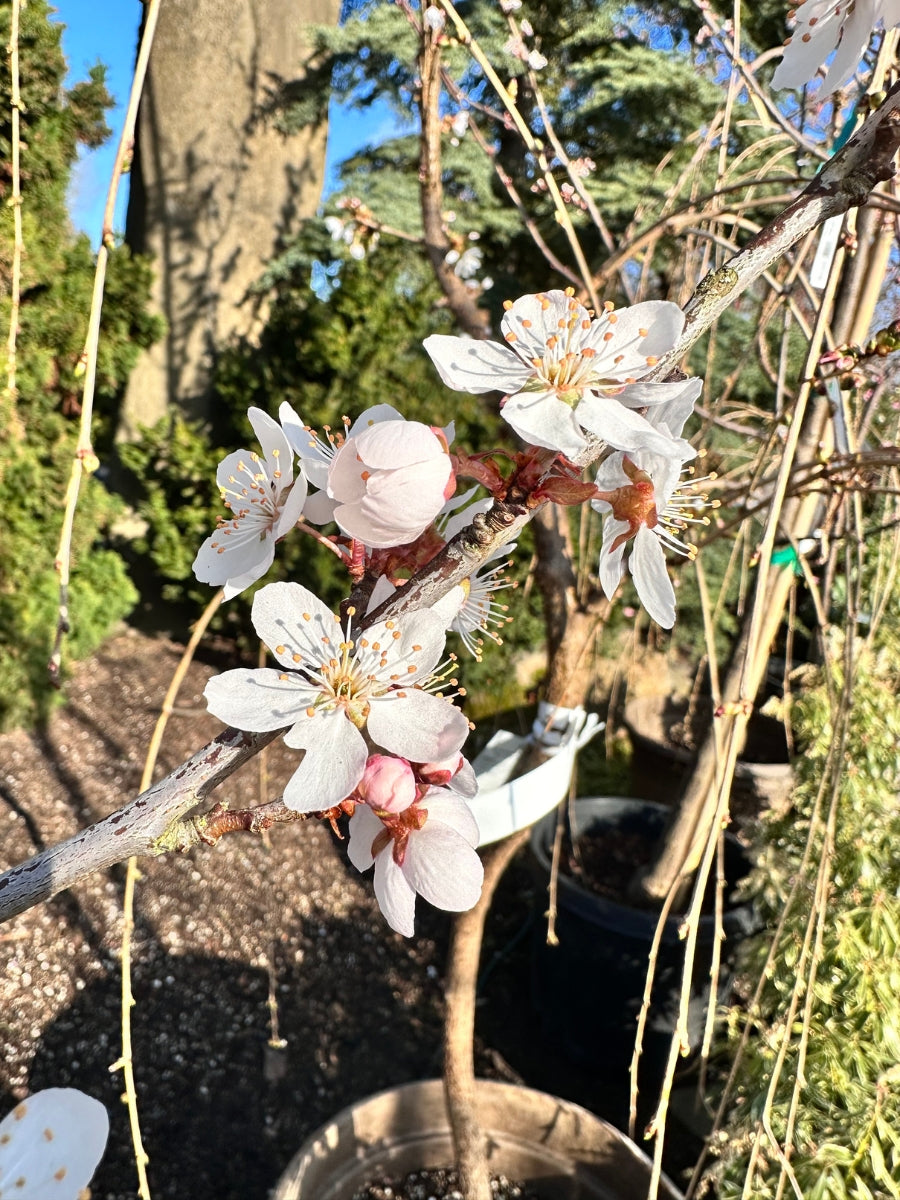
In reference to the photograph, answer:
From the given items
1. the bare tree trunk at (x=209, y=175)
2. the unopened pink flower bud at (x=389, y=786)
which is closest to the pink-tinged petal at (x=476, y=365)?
the unopened pink flower bud at (x=389, y=786)

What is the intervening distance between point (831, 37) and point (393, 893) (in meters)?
0.66

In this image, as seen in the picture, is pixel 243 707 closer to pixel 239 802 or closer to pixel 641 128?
pixel 239 802

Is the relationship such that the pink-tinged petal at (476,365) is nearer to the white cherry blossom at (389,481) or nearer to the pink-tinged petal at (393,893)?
the white cherry blossom at (389,481)

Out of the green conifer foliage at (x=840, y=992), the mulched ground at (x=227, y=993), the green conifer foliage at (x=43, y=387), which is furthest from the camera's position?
the green conifer foliage at (x=43, y=387)

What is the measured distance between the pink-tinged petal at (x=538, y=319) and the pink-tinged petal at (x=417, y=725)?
214mm

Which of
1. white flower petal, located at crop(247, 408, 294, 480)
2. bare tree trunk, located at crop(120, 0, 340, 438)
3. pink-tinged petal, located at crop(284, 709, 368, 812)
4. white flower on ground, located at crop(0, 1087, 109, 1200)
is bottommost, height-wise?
white flower on ground, located at crop(0, 1087, 109, 1200)

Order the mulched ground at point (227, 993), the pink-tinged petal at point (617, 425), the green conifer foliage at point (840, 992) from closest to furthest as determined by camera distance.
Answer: the pink-tinged petal at point (617, 425), the green conifer foliage at point (840, 992), the mulched ground at point (227, 993)

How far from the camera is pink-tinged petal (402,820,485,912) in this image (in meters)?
0.45

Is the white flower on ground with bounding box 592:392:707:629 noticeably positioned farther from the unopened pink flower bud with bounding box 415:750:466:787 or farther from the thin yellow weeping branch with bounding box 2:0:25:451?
the thin yellow weeping branch with bounding box 2:0:25:451

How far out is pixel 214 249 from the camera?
395 centimetres

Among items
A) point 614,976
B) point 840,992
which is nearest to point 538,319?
point 840,992

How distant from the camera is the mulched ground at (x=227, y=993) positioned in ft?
5.59

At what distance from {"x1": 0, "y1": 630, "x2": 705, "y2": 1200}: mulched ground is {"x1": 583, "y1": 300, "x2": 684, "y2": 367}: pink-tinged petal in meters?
1.08

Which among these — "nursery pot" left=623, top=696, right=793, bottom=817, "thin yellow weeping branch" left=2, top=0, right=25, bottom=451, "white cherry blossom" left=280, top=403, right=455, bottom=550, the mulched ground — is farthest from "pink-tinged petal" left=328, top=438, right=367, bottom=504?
"nursery pot" left=623, top=696, right=793, bottom=817
